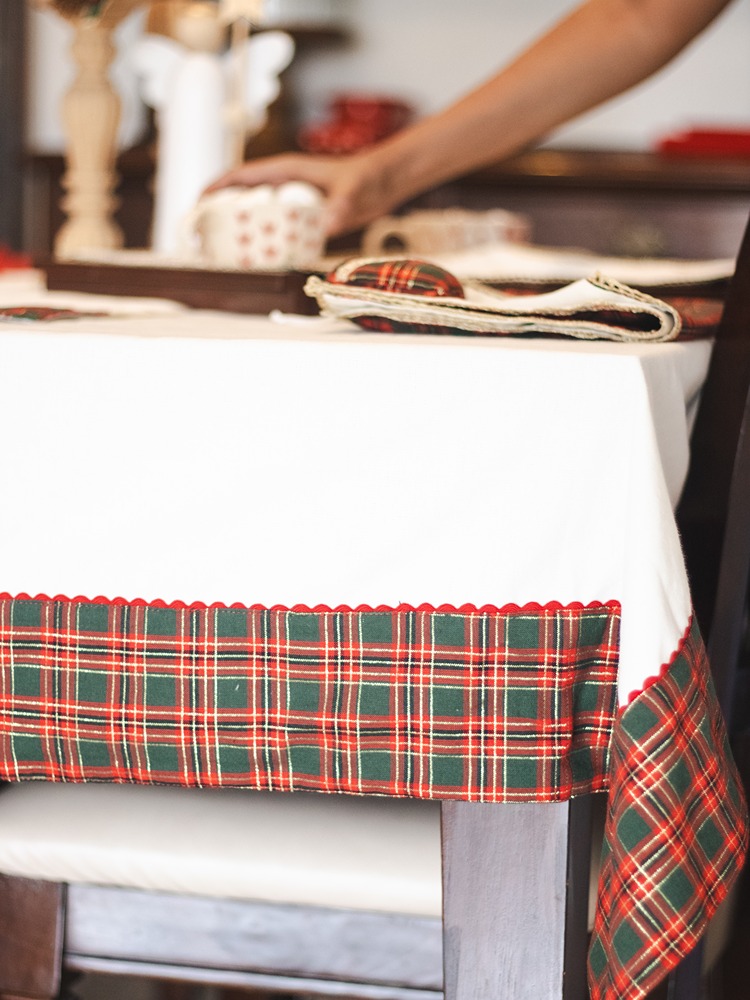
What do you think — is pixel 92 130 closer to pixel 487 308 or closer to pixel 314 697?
pixel 487 308

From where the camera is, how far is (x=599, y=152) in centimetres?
303

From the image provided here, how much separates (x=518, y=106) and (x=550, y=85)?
0.13 ft

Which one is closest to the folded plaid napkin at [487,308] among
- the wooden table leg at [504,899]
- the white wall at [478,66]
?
the wooden table leg at [504,899]

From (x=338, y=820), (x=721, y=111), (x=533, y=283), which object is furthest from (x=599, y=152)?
(x=338, y=820)

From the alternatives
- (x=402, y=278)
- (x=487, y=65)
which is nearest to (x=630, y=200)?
(x=487, y=65)

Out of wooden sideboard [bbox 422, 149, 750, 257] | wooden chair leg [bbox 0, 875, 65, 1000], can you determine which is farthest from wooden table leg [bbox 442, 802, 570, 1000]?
wooden sideboard [bbox 422, 149, 750, 257]

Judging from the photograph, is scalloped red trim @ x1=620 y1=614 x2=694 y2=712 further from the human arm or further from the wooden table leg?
the human arm

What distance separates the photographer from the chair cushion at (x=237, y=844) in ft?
2.21

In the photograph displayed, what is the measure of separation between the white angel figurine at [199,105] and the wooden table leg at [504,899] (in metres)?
0.87

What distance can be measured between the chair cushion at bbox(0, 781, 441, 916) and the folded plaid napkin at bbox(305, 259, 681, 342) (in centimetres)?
29

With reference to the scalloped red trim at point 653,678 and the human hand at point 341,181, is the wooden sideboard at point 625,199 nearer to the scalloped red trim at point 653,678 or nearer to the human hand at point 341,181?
the human hand at point 341,181

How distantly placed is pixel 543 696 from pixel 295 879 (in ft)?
0.58

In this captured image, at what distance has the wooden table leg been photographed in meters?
0.64

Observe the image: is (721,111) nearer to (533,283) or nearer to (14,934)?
(533,283)
